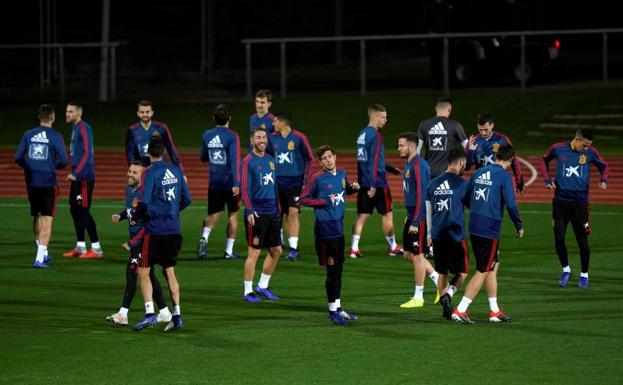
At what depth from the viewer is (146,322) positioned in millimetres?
13266

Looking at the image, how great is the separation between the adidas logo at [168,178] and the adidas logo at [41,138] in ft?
16.5

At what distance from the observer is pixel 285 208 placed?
1859 centimetres

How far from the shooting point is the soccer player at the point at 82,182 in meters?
18.3

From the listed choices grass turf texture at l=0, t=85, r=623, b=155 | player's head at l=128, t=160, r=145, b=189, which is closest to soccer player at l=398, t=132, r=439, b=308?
player's head at l=128, t=160, r=145, b=189

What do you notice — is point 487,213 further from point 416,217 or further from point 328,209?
point 328,209

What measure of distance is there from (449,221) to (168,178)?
2.91 metres

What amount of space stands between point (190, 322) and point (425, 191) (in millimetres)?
3000

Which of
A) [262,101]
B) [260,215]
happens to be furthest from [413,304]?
[262,101]

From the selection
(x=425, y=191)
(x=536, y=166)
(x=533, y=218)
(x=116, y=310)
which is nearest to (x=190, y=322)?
(x=116, y=310)

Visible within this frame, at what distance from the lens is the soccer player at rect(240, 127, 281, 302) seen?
49.1 ft

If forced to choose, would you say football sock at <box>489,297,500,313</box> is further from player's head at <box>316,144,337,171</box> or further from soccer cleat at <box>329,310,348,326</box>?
player's head at <box>316,144,337,171</box>

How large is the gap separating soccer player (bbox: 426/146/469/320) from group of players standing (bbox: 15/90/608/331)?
0.04ft

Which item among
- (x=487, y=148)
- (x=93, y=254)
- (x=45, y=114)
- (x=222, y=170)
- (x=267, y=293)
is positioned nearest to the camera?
(x=267, y=293)

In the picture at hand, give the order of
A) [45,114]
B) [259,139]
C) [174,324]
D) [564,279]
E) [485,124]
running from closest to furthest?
[174,324] → [259,139] → [564,279] → [485,124] → [45,114]
